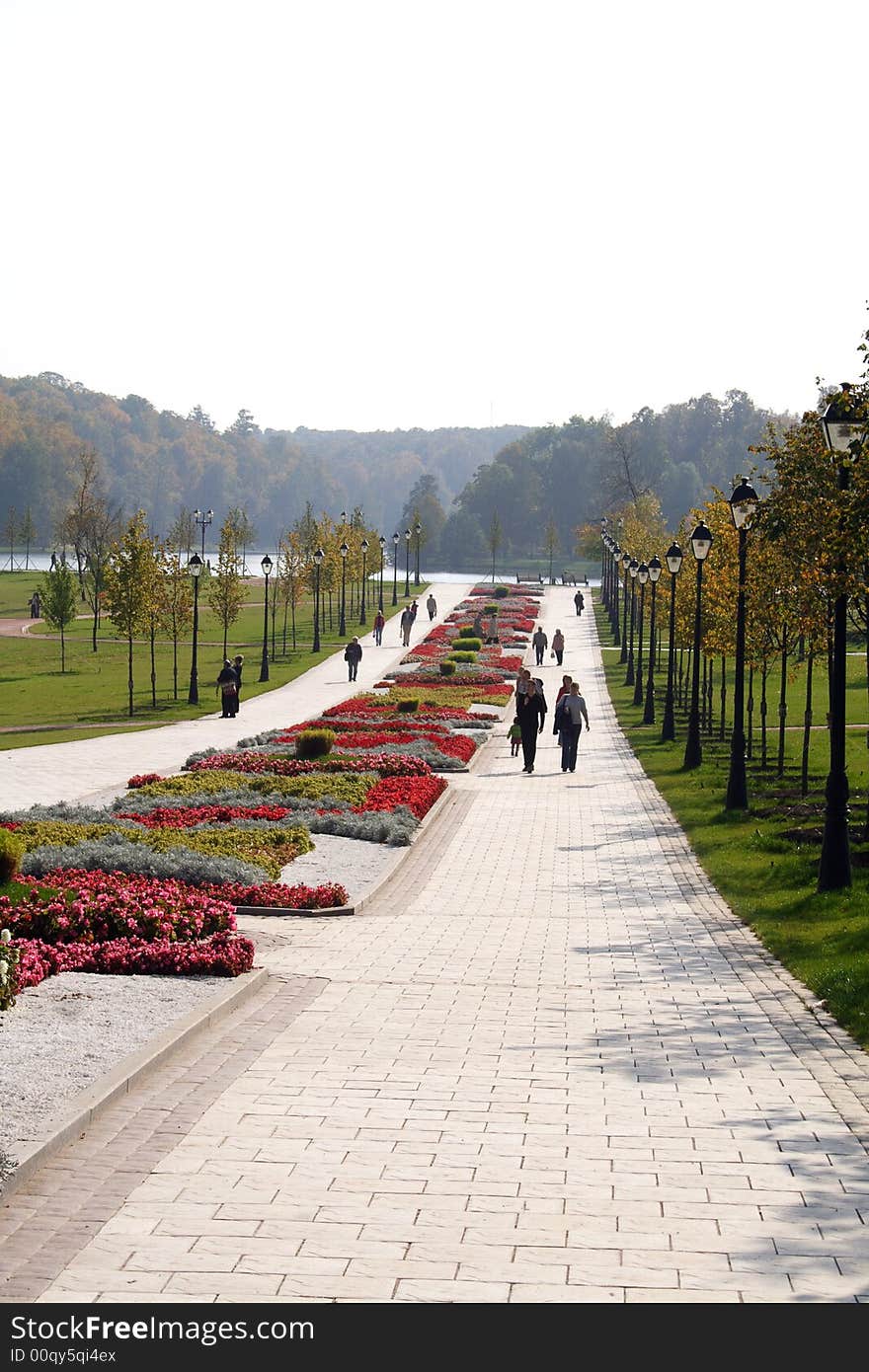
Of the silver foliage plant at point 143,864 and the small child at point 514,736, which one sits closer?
the silver foliage plant at point 143,864

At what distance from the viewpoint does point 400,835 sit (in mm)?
19625

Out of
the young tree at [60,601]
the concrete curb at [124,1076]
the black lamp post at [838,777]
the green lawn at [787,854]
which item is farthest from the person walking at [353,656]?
the concrete curb at [124,1076]

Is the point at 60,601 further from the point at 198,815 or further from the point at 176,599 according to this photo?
the point at 198,815

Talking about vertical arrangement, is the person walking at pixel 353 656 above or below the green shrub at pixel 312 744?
above

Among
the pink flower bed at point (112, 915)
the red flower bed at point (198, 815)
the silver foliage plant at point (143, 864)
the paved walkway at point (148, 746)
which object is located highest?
the pink flower bed at point (112, 915)

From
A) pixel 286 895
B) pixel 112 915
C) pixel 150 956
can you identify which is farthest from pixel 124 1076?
pixel 286 895

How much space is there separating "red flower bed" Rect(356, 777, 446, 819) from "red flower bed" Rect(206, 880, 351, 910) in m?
6.04

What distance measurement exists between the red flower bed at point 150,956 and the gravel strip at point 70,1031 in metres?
0.13

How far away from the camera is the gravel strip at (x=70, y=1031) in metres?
7.72

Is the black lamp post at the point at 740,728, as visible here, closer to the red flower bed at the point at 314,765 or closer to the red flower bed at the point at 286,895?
the red flower bed at the point at 314,765

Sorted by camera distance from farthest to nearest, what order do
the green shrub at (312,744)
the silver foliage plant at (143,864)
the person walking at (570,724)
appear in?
1. the person walking at (570,724)
2. the green shrub at (312,744)
3. the silver foliage plant at (143,864)

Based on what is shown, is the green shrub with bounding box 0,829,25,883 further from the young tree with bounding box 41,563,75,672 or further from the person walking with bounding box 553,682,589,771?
the young tree with bounding box 41,563,75,672

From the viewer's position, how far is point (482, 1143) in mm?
7531

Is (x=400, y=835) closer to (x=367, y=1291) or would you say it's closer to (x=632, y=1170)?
(x=632, y=1170)
